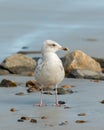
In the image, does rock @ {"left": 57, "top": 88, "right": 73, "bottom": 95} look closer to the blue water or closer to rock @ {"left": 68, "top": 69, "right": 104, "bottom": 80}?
rock @ {"left": 68, "top": 69, "right": 104, "bottom": 80}

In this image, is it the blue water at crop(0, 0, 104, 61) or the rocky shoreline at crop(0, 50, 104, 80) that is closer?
the rocky shoreline at crop(0, 50, 104, 80)

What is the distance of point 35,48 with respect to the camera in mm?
14984

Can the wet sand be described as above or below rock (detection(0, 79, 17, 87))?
below

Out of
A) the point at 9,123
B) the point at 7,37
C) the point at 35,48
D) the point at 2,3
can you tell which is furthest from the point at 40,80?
the point at 2,3

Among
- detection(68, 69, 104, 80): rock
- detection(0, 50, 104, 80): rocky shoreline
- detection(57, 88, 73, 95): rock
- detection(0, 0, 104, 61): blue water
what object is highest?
detection(0, 0, 104, 61): blue water

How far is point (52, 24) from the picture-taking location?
57.5 ft

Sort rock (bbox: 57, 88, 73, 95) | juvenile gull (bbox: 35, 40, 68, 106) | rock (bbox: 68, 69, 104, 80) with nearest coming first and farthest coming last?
juvenile gull (bbox: 35, 40, 68, 106) < rock (bbox: 57, 88, 73, 95) < rock (bbox: 68, 69, 104, 80)

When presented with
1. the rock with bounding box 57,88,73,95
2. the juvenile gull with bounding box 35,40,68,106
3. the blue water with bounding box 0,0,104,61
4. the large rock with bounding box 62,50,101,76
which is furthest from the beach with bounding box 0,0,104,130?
the large rock with bounding box 62,50,101,76

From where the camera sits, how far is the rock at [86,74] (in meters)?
11.8

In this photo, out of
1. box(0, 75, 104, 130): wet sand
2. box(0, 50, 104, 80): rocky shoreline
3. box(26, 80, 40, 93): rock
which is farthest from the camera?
box(0, 50, 104, 80): rocky shoreline

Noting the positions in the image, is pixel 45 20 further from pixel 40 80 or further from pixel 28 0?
pixel 40 80

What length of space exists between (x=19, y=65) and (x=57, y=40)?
3132mm

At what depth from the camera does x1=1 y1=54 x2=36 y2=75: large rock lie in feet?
41.0

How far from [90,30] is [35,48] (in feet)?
7.22
